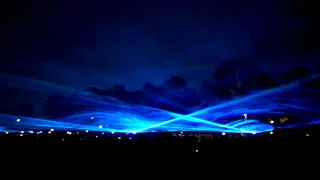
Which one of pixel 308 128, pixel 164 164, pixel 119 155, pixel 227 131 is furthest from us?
pixel 227 131

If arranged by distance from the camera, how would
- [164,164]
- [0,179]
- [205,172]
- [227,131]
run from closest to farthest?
[0,179] → [205,172] → [164,164] → [227,131]

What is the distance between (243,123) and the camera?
47219 millimetres

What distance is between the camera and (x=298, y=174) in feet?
32.2

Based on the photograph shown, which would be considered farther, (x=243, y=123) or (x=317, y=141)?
(x=243, y=123)

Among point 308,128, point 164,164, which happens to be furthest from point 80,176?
point 308,128

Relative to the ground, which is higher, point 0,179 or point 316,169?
point 316,169

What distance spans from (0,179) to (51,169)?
2094 millimetres

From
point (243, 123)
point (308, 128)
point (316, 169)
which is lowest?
point (316, 169)

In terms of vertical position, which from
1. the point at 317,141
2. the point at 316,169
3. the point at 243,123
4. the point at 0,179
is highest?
the point at 243,123

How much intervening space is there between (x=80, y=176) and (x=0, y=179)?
2.71 metres

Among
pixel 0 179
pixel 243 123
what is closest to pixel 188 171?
pixel 0 179

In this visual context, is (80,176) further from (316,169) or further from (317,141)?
(317,141)

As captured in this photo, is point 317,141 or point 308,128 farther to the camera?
point 308,128

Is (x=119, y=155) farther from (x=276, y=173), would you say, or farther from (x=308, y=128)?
(x=308, y=128)
